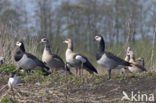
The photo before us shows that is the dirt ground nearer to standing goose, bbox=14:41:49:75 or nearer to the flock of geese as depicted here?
the flock of geese

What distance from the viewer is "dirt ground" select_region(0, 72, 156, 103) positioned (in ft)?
28.0

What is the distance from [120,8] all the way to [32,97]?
28123 millimetres

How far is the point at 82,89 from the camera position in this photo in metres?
9.55

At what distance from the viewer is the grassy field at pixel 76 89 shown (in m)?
8.51

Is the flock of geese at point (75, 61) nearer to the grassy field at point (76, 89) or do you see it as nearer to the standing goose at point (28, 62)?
the standing goose at point (28, 62)

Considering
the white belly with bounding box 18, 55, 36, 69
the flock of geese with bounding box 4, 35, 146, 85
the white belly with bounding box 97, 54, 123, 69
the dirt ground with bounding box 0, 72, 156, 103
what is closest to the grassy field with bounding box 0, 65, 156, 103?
the dirt ground with bounding box 0, 72, 156, 103

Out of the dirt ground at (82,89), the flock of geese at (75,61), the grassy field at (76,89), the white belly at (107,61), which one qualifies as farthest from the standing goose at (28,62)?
the white belly at (107,61)

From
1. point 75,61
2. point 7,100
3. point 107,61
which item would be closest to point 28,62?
point 75,61

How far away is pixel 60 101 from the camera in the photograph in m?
8.38

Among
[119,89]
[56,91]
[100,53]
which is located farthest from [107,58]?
[56,91]

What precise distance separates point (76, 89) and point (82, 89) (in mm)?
139

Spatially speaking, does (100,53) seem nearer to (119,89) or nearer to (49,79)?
(49,79)

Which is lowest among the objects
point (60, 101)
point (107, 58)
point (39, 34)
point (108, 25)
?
point (60, 101)

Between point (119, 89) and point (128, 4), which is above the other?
point (128, 4)
